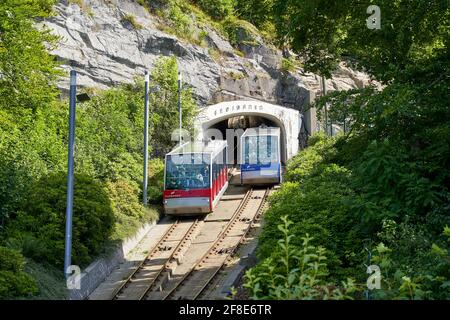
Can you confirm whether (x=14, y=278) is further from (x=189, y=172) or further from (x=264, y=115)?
(x=264, y=115)

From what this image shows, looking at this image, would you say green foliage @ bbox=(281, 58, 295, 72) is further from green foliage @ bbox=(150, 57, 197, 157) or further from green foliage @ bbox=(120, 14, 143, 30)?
green foliage @ bbox=(150, 57, 197, 157)

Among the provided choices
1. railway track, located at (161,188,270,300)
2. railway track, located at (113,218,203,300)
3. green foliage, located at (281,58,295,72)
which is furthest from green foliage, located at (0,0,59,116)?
green foliage, located at (281,58,295,72)

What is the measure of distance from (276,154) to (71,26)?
51.2 ft

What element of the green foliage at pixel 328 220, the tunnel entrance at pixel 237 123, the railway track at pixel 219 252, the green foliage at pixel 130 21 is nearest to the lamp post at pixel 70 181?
the railway track at pixel 219 252

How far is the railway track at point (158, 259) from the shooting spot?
19.8 m

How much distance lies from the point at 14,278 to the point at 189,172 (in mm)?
13366

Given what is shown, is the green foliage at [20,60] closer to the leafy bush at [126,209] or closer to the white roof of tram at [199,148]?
the leafy bush at [126,209]

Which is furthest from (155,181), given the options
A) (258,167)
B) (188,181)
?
(258,167)

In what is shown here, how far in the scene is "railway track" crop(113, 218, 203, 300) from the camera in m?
19.8

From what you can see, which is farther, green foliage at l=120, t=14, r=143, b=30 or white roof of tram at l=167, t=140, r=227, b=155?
green foliage at l=120, t=14, r=143, b=30

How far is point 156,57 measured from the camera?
4416 cm

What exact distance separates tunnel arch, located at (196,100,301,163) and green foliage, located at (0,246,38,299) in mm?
24161
